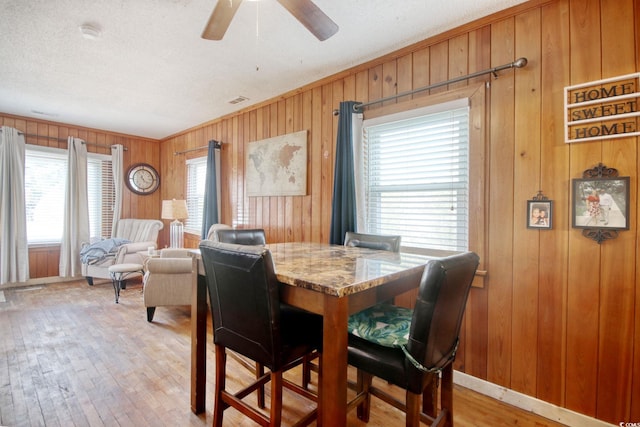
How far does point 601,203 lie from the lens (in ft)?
5.52

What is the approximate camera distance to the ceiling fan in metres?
1.47

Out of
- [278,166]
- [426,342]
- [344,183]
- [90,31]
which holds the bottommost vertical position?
[426,342]

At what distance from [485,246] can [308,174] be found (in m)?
1.82

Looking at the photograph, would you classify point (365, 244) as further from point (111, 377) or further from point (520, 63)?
point (111, 377)

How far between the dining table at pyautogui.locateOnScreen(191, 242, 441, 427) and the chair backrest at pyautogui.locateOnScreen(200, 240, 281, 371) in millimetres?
97

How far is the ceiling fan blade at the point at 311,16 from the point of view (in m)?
1.47

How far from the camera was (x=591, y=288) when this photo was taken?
5.65ft

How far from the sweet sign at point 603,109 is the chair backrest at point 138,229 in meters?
5.20

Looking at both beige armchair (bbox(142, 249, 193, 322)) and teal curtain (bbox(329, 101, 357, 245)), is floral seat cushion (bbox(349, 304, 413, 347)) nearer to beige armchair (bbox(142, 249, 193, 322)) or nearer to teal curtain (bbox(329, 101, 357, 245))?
teal curtain (bbox(329, 101, 357, 245))

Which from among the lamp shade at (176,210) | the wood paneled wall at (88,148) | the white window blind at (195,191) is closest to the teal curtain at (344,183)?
the lamp shade at (176,210)

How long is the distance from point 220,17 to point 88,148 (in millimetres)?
4839

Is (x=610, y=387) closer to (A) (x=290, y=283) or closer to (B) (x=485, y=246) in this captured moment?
(B) (x=485, y=246)

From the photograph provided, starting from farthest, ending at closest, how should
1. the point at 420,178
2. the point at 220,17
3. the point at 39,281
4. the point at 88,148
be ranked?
the point at 88,148 < the point at 39,281 < the point at 420,178 < the point at 220,17

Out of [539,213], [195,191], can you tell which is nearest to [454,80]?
[539,213]
